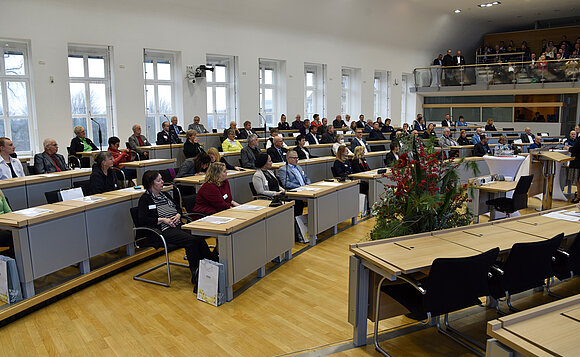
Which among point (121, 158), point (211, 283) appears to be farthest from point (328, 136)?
point (211, 283)

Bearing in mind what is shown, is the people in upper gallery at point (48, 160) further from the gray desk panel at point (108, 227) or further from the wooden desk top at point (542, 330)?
the wooden desk top at point (542, 330)

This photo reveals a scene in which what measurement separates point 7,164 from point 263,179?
3657mm

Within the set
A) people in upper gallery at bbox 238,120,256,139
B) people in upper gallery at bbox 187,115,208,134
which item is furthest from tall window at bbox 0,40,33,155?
people in upper gallery at bbox 238,120,256,139

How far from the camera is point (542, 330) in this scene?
6.66 feet

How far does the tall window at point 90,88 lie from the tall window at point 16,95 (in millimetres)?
1011

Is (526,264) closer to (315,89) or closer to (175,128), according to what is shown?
(175,128)

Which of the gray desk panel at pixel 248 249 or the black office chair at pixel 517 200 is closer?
the gray desk panel at pixel 248 249

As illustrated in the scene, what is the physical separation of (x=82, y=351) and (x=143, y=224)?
60.5 inches

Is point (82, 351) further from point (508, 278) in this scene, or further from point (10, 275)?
point (508, 278)

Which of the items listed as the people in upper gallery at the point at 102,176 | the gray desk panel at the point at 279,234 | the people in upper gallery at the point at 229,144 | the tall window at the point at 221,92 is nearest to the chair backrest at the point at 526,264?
the gray desk panel at the point at 279,234

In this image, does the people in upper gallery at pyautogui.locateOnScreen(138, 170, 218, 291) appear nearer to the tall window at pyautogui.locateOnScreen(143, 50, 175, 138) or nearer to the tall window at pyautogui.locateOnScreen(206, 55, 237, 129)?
the tall window at pyautogui.locateOnScreen(143, 50, 175, 138)

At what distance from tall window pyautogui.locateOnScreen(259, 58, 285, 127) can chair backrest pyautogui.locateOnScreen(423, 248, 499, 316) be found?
12802 millimetres

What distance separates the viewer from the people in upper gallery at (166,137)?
10.8 metres

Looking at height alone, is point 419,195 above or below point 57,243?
above
